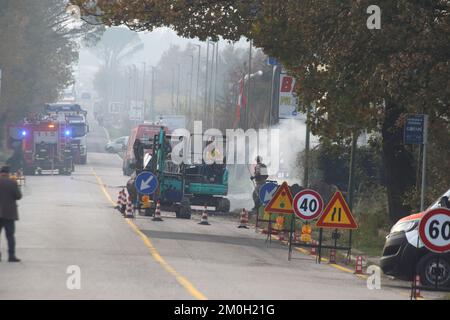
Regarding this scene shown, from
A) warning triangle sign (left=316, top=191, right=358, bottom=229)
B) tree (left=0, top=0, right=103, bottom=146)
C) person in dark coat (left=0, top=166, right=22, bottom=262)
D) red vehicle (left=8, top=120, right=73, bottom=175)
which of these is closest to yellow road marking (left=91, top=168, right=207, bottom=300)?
person in dark coat (left=0, top=166, right=22, bottom=262)

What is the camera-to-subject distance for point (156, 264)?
21.4m

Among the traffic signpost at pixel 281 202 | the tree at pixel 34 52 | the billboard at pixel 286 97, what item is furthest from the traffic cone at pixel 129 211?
the tree at pixel 34 52

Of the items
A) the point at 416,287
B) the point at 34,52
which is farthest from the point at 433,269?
the point at 34,52

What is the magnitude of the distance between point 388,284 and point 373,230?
12.3 metres

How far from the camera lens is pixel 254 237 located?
32250 mm

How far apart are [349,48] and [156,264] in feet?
25.0

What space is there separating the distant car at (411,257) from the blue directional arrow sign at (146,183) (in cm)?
1327

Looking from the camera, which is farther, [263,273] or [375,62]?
[375,62]

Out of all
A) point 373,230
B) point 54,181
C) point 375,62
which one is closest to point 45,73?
point 54,181

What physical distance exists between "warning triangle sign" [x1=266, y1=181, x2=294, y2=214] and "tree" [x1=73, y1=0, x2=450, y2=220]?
8.61 ft

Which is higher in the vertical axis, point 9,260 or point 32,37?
point 32,37

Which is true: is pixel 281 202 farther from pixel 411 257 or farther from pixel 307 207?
pixel 411 257

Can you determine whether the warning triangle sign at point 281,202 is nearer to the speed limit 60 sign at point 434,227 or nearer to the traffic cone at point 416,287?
the traffic cone at point 416,287
